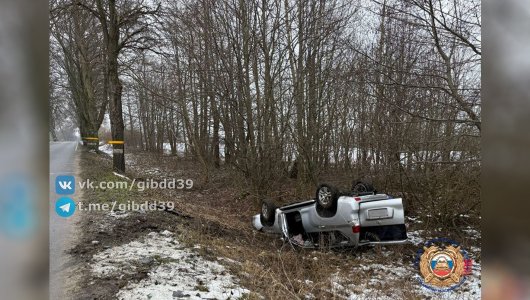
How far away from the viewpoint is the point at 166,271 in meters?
3.64

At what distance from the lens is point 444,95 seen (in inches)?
199

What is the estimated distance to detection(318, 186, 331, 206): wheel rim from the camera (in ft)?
18.1

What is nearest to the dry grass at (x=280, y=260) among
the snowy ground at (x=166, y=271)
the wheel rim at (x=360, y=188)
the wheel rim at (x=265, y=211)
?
the snowy ground at (x=166, y=271)

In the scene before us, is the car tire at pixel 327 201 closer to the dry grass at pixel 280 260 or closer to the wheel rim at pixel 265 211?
the dry grass at pixel 280 260

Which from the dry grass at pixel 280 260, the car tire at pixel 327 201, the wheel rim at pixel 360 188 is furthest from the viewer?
the wheel rim at pixel 360 188

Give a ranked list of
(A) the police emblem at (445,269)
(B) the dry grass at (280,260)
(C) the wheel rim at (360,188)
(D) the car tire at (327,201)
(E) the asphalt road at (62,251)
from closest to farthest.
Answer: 1. (E) the asphalt road at (62,251)
2. (A) the police emblem at (445,269)
3. (B) the dry grass at (280,260)
4. (D) the car tire at (327,201)
5. (C) the wheel rim at (360,188)

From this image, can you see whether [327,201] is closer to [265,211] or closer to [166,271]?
[265,211]

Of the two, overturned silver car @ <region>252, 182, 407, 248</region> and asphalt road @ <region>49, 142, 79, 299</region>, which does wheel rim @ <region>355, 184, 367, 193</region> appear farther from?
asphalt road @ <region>49, 142, 79, 299</region>

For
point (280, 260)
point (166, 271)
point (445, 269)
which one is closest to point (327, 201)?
point (280, 260)

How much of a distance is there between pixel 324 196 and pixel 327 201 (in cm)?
11

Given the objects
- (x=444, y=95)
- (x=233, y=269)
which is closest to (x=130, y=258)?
(x=233, y=269)

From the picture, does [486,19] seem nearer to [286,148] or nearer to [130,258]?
[130,258]

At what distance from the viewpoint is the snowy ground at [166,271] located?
10.5ft

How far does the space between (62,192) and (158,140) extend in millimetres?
20970
